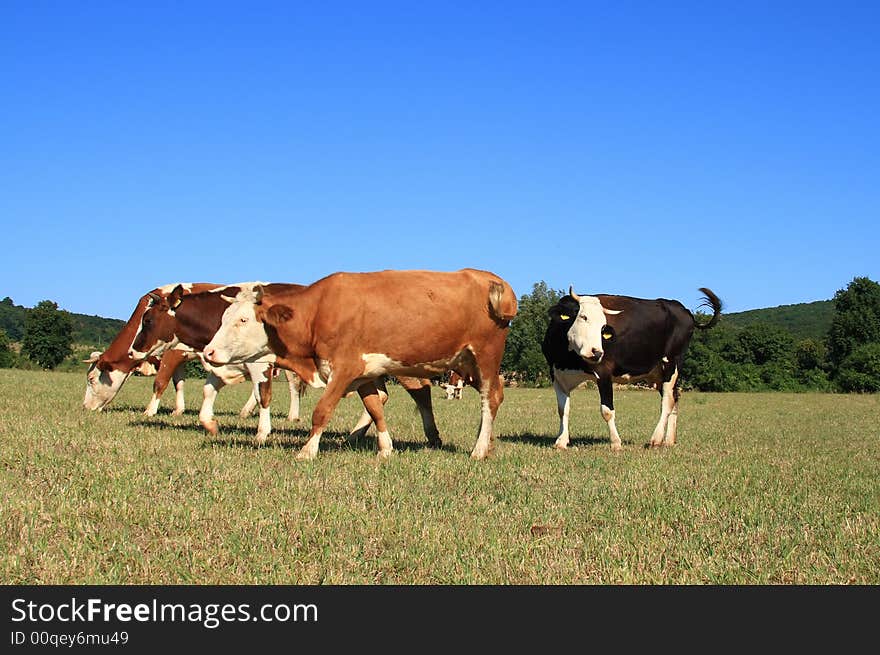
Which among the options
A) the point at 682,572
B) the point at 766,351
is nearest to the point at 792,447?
the point at 682,572

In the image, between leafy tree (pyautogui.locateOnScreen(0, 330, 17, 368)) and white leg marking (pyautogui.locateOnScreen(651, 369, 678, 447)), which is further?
leafy tree (pyautogui.locateOnScreen(0, 330, 17, 368))

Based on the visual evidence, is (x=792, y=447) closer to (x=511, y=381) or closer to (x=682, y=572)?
(x=682, y=572)

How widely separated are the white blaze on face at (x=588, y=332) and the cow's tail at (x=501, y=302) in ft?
6.58

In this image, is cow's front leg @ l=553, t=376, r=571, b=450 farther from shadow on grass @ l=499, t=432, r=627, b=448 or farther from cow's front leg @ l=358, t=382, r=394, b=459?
cow's front leg @ l=358, t=382, r=394, b=459

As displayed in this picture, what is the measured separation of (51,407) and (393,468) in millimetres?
10178

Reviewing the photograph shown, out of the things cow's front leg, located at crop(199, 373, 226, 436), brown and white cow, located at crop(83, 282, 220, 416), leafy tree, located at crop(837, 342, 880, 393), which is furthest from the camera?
leafy tree, located at crop(837, 342, 880, 393)

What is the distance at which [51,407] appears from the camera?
16.9 meters

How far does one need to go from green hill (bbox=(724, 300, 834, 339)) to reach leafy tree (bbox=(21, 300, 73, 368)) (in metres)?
90.1

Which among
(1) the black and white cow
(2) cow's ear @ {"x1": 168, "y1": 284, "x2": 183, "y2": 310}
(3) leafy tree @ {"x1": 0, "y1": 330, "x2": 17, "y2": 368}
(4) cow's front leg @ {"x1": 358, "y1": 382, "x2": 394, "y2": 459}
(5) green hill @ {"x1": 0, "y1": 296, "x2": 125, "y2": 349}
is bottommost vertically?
(4) cow's front leg @ {"x1": 358, "y1": 382, "x2": 394, "y2": 459}

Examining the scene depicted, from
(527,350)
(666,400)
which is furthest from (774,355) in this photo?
(666,400)

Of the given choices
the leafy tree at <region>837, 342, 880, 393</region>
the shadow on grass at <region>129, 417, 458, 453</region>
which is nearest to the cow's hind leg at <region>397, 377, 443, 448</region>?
the shadow on grass at <region>129, 417, 458, 453</region>

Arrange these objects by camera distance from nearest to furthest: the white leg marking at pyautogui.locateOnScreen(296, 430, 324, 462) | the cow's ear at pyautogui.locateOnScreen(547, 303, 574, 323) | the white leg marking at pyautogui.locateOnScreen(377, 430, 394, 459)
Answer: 1. the white leg marking at pyautogui.locateOnScreen(296, 430, 324, 462)
2. the white leg marking at pyautogui.locateOnScreen(377, 430, 394, 459)
3. the cow's ear at pyautogui.locateOnScreen(547, 303, 574, 323)

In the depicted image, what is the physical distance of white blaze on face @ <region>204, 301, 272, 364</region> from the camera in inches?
442

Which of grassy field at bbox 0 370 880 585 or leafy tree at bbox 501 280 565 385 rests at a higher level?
leafy tree at bbox 501 280 565 385
